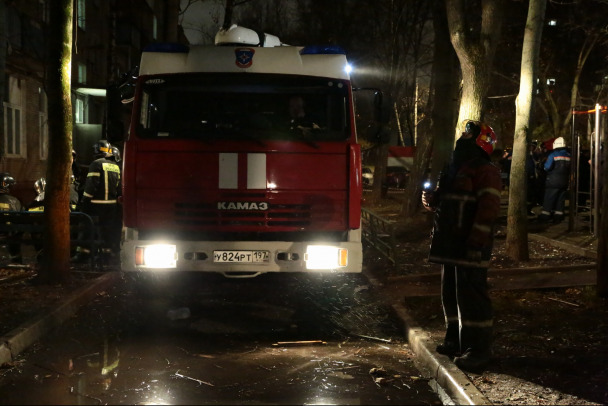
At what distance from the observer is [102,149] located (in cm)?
1087

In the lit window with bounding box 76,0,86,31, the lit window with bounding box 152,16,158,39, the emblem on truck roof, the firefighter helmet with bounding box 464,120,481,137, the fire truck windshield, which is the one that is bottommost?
the firefighter helmet with bounding box 464,120,481,137

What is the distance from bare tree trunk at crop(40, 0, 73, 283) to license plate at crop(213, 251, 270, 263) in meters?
2.55

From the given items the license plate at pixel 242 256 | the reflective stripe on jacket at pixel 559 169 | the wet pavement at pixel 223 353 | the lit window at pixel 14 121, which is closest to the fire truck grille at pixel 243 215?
the license plate at pixel 242 256

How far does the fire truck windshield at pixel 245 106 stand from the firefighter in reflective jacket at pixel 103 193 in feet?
11.2

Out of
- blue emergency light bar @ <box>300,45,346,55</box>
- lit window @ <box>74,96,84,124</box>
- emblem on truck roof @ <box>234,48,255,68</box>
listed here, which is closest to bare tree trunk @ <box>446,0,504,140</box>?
blue emergency light bar @ <box>300,45,346,55</box>

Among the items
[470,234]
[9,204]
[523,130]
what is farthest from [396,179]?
[470,234]

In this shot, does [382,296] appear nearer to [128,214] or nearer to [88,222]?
[128,214]

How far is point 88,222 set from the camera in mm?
9906

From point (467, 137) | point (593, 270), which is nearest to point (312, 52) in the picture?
point (467, 137)

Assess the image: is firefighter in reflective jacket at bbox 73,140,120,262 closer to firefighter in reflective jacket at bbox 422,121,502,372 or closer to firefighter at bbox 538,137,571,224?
firefighter in reflective jacket at bbox 422,121,502,372

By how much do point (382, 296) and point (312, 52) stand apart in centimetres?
332

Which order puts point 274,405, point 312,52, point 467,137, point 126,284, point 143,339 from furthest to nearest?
point 126,284
point 312,52
point 143,339
point 467,137
point 274,405

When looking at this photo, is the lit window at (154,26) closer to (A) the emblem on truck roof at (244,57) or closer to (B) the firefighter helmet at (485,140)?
(A) the emblem on truck roof at (244,57)

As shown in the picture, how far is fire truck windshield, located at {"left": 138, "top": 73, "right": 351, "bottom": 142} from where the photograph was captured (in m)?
7.53
